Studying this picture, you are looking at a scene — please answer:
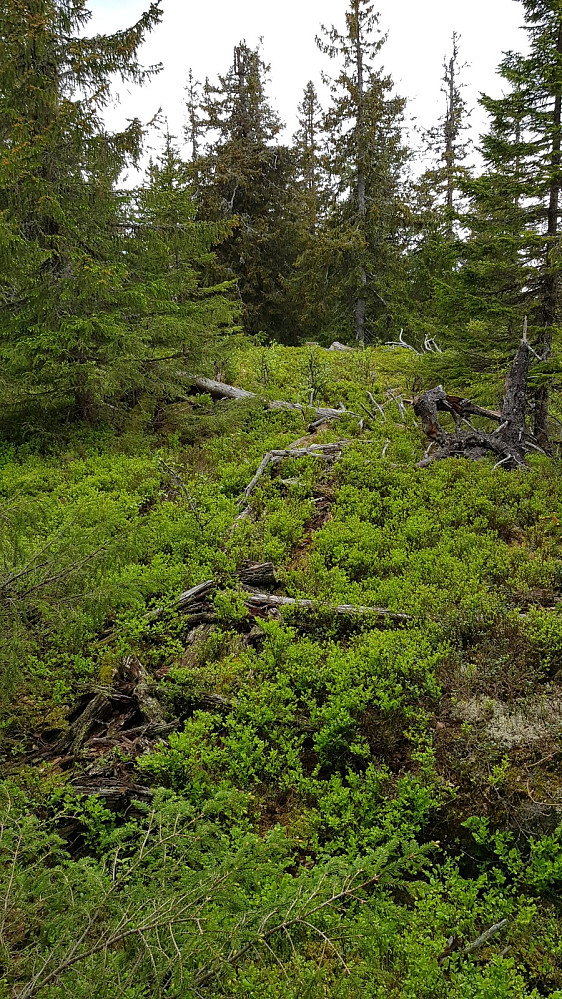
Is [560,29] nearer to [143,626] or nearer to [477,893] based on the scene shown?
[143,626]

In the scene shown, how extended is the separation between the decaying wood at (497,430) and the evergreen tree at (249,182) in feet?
45.3

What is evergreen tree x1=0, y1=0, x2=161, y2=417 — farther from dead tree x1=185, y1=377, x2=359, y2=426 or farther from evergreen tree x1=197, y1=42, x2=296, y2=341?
evergreen tree x1=197, y1=42, x2=296, y2=341

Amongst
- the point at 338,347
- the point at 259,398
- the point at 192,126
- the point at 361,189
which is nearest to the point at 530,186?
the point at 259,398

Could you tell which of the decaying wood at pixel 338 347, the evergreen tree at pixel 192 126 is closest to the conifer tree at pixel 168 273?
the decaying wood at pixel 338 347

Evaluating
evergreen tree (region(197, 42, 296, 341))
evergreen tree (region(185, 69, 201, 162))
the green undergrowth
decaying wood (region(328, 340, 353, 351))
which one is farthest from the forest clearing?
evergreen tree (region(185, 69, 201, 162))

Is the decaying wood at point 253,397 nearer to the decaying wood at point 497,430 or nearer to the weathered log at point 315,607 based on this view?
the decaying wood at point 497,430

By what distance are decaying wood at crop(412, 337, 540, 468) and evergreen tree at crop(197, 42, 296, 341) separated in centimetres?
1381

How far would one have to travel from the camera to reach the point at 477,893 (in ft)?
10.9

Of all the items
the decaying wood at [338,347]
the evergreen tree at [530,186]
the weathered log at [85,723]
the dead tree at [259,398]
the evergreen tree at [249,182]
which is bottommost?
the weathered log at [85,723]

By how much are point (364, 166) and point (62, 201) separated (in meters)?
15.3

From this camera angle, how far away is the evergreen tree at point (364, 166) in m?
19.9

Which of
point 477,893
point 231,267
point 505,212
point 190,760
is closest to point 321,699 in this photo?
point 190,760

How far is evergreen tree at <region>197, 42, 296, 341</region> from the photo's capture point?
68.0 ft

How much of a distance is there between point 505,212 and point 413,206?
13880mm
